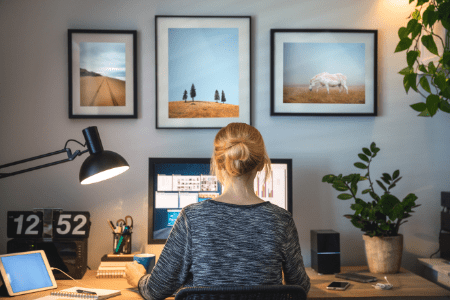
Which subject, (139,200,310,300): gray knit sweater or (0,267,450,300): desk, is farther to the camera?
(0,267,450,300): desk

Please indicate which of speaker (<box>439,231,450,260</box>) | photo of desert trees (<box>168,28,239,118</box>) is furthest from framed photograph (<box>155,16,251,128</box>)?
speaker (<box>439,231,450,260</box>)

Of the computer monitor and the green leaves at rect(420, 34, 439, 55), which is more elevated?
the green leaves at rect(420, 34, 439, 55)

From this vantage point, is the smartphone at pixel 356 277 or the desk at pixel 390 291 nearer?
the desk at pixel 390 291

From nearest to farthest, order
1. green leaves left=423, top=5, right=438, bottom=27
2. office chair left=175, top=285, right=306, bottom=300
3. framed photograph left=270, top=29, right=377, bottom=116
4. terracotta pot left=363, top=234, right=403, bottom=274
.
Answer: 1. office chair left=175, top=285, right=306, bottom=300
2. green leaves left=423, top=5, right=438, bottom=27
3. terracotta pot left=363, top=234, right=403, bottom=274
4. framed photograph left=270, top=29, right=377, bottom=116

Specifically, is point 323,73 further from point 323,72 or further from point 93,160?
point 93,160

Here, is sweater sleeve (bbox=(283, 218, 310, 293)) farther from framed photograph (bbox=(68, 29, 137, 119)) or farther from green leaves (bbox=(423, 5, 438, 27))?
framed photograph (bbox=(68, 29, 137, 119))

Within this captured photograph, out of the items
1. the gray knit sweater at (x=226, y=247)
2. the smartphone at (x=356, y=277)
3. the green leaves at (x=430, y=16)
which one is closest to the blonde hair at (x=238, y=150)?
the gray knit sweater at (x=226, y=247)

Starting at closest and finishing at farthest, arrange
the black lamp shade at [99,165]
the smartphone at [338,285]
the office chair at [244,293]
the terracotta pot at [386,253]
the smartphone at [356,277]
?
the office chair at [244,293] < the black lamp shade at [99,165] < the smartphone at [338,285] < the smartphone at [356,277] < the terracotta pot at [386,253]

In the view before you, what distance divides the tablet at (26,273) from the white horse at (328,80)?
1549mm

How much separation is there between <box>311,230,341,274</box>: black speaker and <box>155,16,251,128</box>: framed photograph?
0.71 metres

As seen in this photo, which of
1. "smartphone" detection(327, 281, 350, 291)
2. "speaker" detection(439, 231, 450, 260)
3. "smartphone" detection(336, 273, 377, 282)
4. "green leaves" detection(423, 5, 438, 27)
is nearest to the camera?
"green leaves" detection(423, 5, 438, 27)

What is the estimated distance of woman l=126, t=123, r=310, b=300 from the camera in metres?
1.06

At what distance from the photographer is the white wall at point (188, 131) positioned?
6.53 ft

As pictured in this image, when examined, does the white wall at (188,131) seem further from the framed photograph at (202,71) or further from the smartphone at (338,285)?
the smartphone at (338,285)
